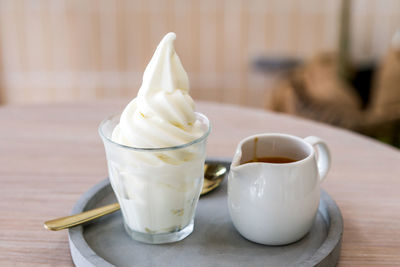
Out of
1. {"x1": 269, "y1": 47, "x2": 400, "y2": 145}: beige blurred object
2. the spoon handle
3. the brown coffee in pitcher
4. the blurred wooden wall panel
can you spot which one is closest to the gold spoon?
the spoon handle

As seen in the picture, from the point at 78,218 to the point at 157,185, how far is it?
13 cm

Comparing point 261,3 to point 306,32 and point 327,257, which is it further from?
point 327,257

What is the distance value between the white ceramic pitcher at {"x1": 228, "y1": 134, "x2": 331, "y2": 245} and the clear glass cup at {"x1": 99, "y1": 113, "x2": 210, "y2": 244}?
0.06 meters

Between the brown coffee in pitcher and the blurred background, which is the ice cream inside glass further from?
the blurred background

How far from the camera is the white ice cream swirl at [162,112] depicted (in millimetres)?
608

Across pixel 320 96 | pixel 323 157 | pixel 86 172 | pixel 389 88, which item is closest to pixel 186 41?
pixel 320 96

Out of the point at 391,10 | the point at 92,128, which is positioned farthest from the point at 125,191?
the point at 391,10

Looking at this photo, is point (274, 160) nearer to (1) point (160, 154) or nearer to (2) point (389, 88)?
(1) point (160, 154)

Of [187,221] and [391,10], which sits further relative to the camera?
[391,10]

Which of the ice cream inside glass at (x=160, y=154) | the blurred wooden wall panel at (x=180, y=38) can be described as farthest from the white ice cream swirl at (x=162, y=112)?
the blurred wooden wall panel at (x=180, y=38)

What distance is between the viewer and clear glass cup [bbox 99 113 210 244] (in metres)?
0.60

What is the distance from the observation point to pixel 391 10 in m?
2.29

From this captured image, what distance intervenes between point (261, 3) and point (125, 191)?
1.85m

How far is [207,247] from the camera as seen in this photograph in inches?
24.8
